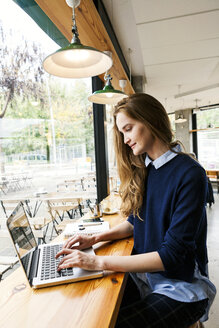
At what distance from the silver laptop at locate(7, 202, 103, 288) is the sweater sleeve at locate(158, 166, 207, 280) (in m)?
0.31

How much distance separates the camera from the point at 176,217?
0.96 m

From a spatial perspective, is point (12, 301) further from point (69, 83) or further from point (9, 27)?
point (69, 83)

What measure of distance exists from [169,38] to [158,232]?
3110 millimetres

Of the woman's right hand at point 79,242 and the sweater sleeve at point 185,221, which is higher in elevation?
the sweater sleeve at point 185,221

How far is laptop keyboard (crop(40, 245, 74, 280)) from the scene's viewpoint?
932 millimetres

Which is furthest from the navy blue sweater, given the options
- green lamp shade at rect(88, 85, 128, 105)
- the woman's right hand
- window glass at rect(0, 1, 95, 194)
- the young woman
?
window glass at rect(0, 1, 95, 194)

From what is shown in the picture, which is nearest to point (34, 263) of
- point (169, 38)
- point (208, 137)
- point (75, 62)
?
point (75, 62)

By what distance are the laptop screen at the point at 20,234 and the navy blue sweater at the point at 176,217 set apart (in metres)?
0.58

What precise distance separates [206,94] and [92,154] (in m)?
5.46

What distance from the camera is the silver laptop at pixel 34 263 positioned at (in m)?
0.89

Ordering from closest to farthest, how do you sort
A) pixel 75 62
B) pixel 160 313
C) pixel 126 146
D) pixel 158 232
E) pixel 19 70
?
pixel 160 313 → pixel 158 232 → pixel 75 62 → pixel 126 146 → pixel 19 70

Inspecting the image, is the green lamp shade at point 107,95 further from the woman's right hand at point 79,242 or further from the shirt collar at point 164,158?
the woman's right hand at point 79,242

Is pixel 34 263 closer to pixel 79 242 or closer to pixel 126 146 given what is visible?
pixel 79 242

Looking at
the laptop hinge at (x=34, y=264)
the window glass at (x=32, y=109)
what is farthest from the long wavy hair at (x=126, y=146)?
the window glass at (x=32, y=109)
